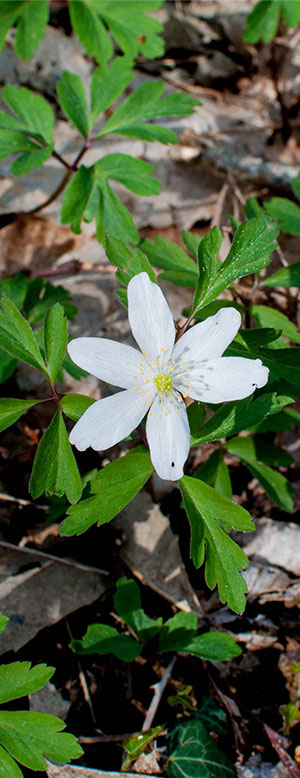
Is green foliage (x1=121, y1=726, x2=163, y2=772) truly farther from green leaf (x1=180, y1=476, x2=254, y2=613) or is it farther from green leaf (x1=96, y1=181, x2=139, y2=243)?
green leaf (x1=96, y1=181, x2=139, y2=243)

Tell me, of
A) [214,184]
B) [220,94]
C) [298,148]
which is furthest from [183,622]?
[220,94]

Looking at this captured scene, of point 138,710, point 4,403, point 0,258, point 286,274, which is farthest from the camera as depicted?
point 0,258

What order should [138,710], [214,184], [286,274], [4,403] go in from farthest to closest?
[214,184], [286,274], [138,710], [4,403]

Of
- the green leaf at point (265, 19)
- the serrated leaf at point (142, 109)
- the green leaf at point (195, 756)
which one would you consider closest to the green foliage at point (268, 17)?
the green leaf at point (265, 19)

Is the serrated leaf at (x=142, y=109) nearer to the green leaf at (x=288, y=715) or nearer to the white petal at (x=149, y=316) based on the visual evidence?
the white petal at (x=149, y=316)

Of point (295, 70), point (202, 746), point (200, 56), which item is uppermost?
point (200, 56)

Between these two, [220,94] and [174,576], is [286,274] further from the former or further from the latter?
[220,94]

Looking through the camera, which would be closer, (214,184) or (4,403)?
(4,403)
